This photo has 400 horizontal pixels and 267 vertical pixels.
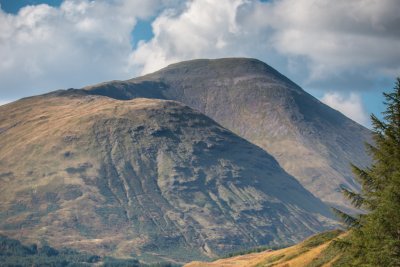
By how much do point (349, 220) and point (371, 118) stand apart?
977 centimetres

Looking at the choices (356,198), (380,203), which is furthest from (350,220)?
(380,203)

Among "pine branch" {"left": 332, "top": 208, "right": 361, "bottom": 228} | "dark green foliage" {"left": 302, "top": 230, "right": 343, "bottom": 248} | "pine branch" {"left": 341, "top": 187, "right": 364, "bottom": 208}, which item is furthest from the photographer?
"dark green foliage" {"left": 302, "top": 230, "right": 343, "bottom": 248}

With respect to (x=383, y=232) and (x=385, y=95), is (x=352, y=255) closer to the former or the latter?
(x=383, y=232)

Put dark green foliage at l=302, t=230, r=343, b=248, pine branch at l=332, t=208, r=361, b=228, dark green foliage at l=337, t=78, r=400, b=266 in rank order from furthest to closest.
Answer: dark green foliage at l=302, t=230, r=343, b=248 → pine branch at l=332, t=208, r=361, b=228 → dark green foliage at l=337, t=78, r=400, b=266

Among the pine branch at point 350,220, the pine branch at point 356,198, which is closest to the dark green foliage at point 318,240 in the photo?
the pine branch at point 350,220

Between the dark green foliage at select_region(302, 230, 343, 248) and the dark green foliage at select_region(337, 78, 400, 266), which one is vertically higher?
the dark green foliage at select_region(337, 78, 400, 266)

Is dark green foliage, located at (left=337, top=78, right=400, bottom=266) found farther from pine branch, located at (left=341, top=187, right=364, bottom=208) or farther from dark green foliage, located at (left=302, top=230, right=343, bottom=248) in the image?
dark green foliage, located at (left=302, top=230, right=343, bottom=248)

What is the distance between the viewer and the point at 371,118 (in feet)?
203

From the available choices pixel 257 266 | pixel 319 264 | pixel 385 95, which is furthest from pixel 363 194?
pixel 257 266

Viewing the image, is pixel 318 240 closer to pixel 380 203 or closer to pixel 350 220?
pixel 350 220

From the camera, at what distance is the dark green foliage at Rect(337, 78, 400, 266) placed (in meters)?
54.3

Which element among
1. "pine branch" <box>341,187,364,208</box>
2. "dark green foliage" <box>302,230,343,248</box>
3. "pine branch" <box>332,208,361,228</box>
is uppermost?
"pine branch" <box>341,187,364,208</box>

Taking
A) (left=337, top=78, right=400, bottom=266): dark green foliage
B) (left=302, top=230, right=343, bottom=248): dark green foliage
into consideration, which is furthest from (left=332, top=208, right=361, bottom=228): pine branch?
(left=302, top=230, right=343, bottom=248): dark green foliage

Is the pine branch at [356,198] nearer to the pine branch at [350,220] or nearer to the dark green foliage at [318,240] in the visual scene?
the pine branch at [350,220]
